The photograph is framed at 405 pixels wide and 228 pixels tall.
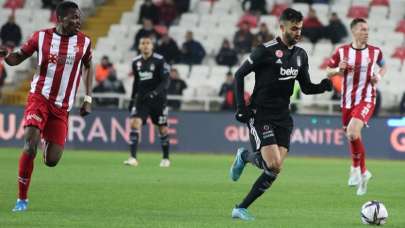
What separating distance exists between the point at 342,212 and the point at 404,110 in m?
14.0

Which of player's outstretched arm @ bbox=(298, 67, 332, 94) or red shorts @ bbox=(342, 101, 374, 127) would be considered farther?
red shorts @ bbox=(342, 101, 374, 127)

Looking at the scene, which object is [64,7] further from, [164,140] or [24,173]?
[164,140]

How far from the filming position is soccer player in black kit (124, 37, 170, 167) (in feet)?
66.7

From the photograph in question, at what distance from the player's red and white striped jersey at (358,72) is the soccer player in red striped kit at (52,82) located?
5.23 metres

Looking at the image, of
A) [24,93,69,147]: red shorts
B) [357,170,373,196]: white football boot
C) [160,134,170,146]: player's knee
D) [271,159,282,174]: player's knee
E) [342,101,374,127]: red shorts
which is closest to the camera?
[271,159,282,174]: player's knee

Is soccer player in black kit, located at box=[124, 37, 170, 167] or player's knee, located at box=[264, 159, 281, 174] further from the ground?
soccer player in black kit, located at box=[124, 37, 170, 167]

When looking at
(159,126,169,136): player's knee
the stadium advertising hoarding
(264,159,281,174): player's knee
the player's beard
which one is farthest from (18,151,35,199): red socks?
the stadium advertising hoarding

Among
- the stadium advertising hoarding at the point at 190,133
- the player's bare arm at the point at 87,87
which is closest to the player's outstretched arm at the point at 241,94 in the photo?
the player's bare arm at the point at 87,87

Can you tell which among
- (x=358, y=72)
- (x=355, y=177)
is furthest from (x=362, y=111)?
(x=355, y=177)

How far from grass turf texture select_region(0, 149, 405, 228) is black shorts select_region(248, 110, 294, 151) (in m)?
0.78

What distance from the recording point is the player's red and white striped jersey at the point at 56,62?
11.5 m

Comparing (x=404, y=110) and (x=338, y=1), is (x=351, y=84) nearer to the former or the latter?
(x=404, y=110)

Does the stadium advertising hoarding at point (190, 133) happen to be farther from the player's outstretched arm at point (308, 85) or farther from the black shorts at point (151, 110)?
the player's outstretched arm at point (308, 85)

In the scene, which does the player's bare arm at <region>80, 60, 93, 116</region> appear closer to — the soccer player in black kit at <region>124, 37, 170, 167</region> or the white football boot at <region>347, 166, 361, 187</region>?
the white football boot at <region>347, 166, 361, 187</region>
